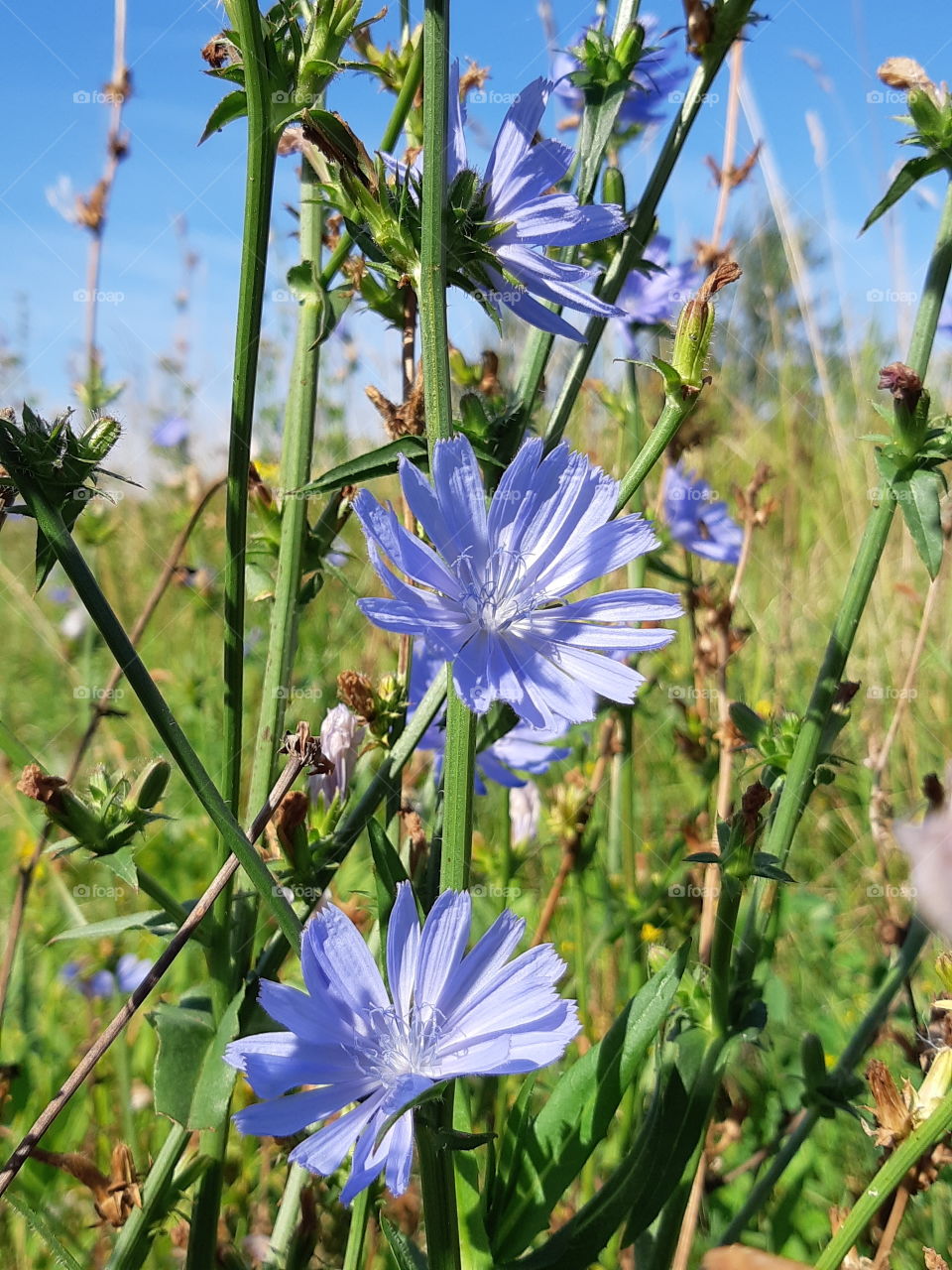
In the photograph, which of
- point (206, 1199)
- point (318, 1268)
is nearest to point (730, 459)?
point (318, 1268)

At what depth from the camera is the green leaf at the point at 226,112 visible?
1.19 metres

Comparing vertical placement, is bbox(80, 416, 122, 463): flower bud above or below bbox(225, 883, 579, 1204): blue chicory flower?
above

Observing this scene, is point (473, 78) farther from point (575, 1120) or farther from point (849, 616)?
point (575, 1120)

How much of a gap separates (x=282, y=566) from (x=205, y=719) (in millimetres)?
2089

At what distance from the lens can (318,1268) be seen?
6.99ft

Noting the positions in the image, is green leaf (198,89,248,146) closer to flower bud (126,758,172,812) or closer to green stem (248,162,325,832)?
green stem (248,162,325,832)

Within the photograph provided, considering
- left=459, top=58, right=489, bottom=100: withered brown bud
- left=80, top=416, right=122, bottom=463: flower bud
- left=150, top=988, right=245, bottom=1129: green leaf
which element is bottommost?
left=150, top=988, right=245, bottom=1129: green leaf

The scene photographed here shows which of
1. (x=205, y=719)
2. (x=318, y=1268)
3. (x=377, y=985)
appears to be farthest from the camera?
(x=205, y=719)

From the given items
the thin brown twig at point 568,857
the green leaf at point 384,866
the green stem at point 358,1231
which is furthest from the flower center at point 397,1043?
the thin brown twig at point 568,857

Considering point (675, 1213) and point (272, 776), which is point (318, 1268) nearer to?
point (675, 1213)

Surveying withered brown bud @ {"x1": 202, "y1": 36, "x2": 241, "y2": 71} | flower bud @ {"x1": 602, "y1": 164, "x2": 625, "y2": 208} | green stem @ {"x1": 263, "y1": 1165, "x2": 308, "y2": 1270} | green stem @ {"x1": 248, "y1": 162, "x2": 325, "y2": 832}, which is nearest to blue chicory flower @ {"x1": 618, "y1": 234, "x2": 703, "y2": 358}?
flower bud @ {"x1": 602, "y1": 164, "x2": 625, "y2": 208}

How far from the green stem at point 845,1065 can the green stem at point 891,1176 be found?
1.15ft

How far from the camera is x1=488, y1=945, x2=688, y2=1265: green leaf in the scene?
1146mm

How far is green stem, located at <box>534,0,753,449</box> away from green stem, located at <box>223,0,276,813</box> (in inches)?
15.5
